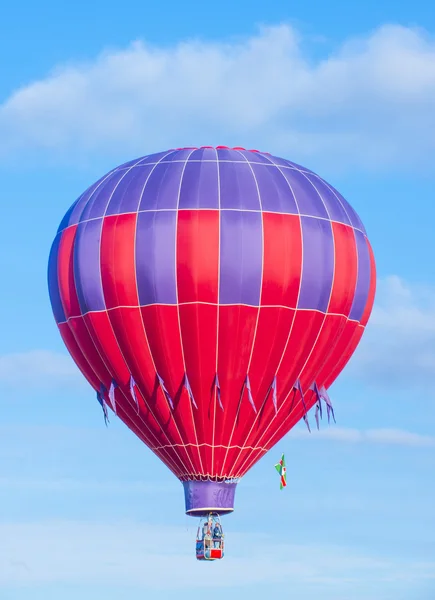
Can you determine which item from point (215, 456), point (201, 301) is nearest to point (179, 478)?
point (215, 456)

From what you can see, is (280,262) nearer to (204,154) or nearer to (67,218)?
(204,154)

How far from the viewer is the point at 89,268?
64.4 m

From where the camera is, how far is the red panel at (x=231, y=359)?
6325 cm

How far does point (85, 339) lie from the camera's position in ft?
213

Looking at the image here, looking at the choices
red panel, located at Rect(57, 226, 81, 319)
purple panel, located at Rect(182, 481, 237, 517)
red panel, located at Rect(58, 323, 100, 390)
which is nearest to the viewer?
purple panel, located at Rect(182, 481, 237, 517)

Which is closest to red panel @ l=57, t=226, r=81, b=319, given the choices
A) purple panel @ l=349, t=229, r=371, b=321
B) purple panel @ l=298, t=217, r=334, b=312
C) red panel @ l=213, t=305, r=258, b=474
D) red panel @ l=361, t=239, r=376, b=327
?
red panel @ l=213, t=305, r=258, b=474

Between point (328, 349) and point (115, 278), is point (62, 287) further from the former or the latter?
point (328, 349)

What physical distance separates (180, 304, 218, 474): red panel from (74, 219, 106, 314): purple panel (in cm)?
253

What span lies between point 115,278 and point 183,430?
454 cm

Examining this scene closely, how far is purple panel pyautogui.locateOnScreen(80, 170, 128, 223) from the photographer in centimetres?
6500

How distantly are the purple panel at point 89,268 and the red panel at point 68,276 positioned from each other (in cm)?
31

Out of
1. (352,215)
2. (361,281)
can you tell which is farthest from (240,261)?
(352,215)

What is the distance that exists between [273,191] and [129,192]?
12.9ft

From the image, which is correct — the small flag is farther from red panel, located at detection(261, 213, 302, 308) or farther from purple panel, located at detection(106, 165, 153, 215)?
purple panel, located at detection(106, 165, 153, 215)
